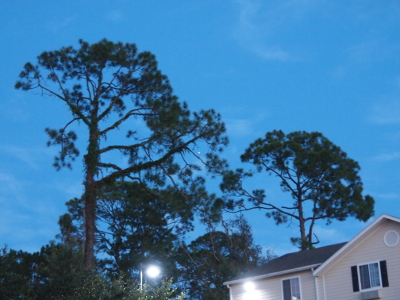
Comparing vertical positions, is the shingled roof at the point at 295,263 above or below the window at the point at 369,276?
above

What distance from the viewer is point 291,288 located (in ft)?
91.2

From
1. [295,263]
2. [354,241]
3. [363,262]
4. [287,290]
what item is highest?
[354,241]

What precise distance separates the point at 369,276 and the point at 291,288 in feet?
11.8

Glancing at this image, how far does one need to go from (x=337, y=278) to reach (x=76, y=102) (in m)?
15.9

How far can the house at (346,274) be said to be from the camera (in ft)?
82.8

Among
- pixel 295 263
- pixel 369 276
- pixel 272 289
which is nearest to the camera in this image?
pixel 369 276

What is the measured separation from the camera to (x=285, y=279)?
92.1ft

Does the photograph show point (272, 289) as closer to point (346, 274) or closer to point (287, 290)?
point (287, 290)

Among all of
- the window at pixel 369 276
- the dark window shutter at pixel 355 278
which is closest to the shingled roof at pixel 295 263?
the dark window shutter at pixel 355 278

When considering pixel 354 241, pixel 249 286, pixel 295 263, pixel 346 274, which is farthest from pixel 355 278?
pixel 249 286

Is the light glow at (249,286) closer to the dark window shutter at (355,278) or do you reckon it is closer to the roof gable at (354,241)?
the roof gable at (354,241)

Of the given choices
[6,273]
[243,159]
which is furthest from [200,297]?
[6,273]

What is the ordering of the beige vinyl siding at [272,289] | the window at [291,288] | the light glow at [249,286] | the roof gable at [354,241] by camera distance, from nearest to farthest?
the roof gable at [354,241] < the beige vinyl siding at [272,289] < the window at [291,288] < the light glow at [249,286]

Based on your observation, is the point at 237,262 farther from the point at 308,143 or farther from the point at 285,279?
the point at 285,279
